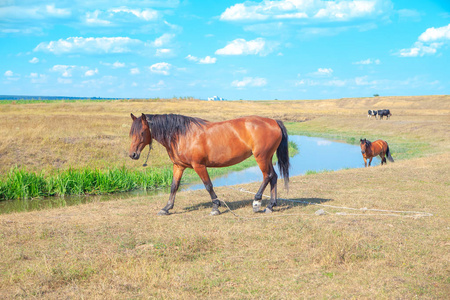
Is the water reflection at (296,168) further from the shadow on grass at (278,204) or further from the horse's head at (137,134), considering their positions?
the horse's head at (137,134)

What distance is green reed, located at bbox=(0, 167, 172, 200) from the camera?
13.4 metres

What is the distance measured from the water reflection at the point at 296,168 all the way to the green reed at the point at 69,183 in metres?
0.37

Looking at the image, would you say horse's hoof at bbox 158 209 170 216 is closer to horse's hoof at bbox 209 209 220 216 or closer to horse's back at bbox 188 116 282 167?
horse's hoof at bbox 209 209 220 216

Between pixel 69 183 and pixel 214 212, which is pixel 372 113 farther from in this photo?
pixel 214 212

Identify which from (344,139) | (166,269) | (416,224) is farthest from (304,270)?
(344,139)

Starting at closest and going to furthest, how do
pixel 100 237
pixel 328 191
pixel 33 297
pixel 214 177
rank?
pixel 33 297, pixel 100 237, pixel 328 191, pixel 214 177

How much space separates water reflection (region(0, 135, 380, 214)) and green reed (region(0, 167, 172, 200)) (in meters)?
0.37

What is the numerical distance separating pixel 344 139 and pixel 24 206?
2850 cm

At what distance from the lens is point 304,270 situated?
5.05 meters

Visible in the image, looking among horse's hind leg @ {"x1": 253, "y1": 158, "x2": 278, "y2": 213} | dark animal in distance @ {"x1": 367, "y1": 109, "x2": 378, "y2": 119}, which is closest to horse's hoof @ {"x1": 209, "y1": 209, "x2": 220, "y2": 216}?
horse's hind leg @ {"x1": 253, "y1": 158, "x2": 278, "y2": 213}

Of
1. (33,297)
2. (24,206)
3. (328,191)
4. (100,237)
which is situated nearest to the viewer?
(33,297)

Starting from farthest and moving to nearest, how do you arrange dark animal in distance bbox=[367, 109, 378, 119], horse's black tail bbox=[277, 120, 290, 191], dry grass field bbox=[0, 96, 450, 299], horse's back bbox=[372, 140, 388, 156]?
1. dark animal in distance bbox=[367, 109, 378, 119]
2. horse's back bbox=[372, 140, 388, 156]
3. horse's black tail bbox=[277, 120, 290, 191]
4. dry grass field bbox=[0, 96, 450, 299]

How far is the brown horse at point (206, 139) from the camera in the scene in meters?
7.74

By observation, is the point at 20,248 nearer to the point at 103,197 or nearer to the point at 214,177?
the point at 103,197
